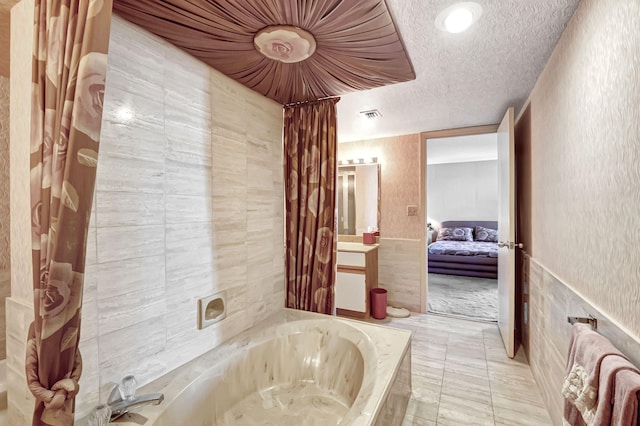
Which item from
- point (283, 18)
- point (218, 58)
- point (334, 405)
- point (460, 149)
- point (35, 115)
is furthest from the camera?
point (460, 149)

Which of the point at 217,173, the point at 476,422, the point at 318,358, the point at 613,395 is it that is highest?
the point at 217,173

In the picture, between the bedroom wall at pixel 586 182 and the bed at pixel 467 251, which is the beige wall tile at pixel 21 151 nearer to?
the bedroom wall at pixel 586 182

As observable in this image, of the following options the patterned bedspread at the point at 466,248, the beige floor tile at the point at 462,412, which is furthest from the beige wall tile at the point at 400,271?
the patterned bedspread at the point at 466,248

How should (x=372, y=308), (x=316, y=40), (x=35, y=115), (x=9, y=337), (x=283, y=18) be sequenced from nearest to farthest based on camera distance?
1. (x=35, y=115)
2. (x=9, y=337)
3. (x=283, y=18)
4. (x=316, y=40)
5. (x=372, y=308)

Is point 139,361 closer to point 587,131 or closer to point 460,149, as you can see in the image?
point 587,131

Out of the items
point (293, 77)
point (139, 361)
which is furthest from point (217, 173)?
point (139, 361)

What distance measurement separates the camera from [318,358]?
1759mm

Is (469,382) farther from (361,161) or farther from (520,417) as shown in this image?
(361,161)

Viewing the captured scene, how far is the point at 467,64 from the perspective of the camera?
174 cm

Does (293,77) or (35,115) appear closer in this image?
(35,115)

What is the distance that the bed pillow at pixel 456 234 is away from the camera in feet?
19.3

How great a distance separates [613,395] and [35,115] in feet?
6.17

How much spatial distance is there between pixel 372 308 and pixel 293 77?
257 cm

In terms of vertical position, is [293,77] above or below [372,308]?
above
